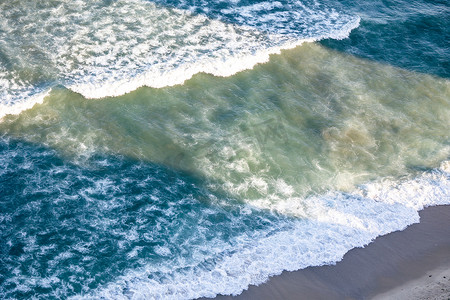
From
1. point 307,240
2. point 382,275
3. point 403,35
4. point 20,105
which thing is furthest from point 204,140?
point 403,35

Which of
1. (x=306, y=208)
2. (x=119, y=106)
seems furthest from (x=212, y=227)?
(x=119, y=106)

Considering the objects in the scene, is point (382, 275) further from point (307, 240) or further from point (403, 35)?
point (403, 35)

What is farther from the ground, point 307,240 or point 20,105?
point 20,105

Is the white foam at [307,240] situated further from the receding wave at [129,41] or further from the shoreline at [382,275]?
the receding wave at [129,41]

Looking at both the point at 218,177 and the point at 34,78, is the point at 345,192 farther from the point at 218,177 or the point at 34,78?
the point at 34,78

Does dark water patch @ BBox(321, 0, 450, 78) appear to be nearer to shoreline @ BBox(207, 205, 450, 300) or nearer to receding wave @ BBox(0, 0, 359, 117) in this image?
receding wave @ BBox(0, 0, 359, 117)

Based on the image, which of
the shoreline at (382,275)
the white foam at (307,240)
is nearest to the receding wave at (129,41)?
the white foam at (307,240)
